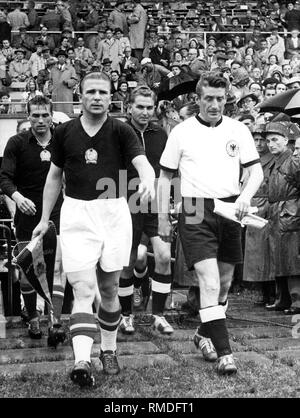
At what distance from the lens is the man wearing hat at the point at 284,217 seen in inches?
329

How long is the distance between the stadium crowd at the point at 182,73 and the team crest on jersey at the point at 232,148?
524mm

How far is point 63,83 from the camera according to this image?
18.6 meters

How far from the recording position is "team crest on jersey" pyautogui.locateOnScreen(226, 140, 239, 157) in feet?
19.5

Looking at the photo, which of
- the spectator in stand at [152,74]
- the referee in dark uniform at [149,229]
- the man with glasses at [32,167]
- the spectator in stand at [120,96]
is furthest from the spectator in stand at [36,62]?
the man with glasses at [32,167]

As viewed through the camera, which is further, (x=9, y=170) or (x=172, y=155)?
(x=9, y=170)

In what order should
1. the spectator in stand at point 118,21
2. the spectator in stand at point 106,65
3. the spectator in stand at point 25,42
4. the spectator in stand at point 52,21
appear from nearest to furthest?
the spectator in stand at point 106,65, the spectator in stand at point 25,42, the spectator in stand at point 118,21, the spectator in stand at point 52,21

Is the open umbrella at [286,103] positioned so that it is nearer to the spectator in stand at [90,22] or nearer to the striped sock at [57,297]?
the striped sock at [57,297]

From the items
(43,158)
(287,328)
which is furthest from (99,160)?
(287,328)

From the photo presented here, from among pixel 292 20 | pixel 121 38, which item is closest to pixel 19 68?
pixel 121 38

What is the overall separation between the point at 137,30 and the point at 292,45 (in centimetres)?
444

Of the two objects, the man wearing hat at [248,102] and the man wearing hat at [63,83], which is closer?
the man wearing hat at [248,102]

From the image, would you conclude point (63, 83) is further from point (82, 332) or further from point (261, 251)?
point (82, 332)

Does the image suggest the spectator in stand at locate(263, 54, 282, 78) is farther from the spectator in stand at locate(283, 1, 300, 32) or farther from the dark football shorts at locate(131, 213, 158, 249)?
the dark football shorts at locate(131, 213, 158, 249)
